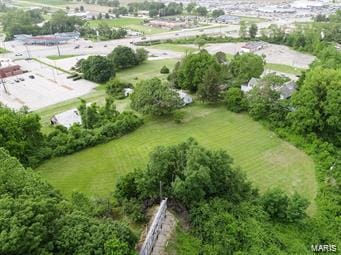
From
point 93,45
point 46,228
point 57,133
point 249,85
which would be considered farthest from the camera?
point 93,45

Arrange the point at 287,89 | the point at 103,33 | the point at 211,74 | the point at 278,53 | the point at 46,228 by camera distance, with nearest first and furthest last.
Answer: the point at 46,228 < the point at 211,74 < the point at 287,89 < the point at 278,53 < the point at 103,33

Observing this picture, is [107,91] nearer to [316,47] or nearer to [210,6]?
[316,47]

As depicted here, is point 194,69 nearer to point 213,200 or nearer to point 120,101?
point 120,101

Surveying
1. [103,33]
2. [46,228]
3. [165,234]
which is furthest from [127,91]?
[103,33]

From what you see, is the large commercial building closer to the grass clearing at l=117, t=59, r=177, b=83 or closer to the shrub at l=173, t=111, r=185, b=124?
the grass clearing at l=117, t=59, r=177, b=83

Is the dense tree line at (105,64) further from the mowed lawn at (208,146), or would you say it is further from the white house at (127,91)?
the mowed lawn at (208,146)

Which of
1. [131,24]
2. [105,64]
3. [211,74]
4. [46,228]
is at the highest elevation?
[46,228]
